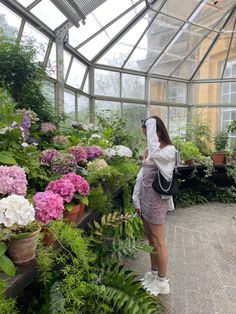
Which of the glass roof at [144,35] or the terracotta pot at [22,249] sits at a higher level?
the glass roof at [144,35]

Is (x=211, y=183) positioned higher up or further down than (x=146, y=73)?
further down

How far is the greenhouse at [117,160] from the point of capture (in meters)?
1.27

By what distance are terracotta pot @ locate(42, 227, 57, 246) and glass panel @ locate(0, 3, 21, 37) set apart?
3268 millimetres

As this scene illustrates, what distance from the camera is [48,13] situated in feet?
14.2

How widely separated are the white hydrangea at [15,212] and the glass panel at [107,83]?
20.2 feet

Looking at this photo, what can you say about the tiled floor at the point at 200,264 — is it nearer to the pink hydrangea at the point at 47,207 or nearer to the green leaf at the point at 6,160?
the pink hydrangea at the point at 47,207

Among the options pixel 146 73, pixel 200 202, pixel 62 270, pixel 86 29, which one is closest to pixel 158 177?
pixel 62 270

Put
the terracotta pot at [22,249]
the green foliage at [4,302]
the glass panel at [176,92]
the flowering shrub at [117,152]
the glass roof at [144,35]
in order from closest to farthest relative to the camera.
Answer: the green foliage at [4,302] < the terracotta pot at [22,249] < the flowering shrub at [117,152] < the glass roof at [144,35] < the glass panel at [176,92]

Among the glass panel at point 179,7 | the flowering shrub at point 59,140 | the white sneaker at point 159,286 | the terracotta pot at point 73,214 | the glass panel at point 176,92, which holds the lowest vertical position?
the white sneaker at point 159,286

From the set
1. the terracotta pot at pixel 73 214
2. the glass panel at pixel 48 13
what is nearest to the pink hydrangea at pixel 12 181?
the terracotta pot at pixel 73 214

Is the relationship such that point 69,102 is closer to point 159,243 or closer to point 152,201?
point 152,201

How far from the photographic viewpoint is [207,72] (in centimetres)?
816

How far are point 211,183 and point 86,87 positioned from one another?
3692mm

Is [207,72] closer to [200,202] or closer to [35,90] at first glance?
[200,202]
